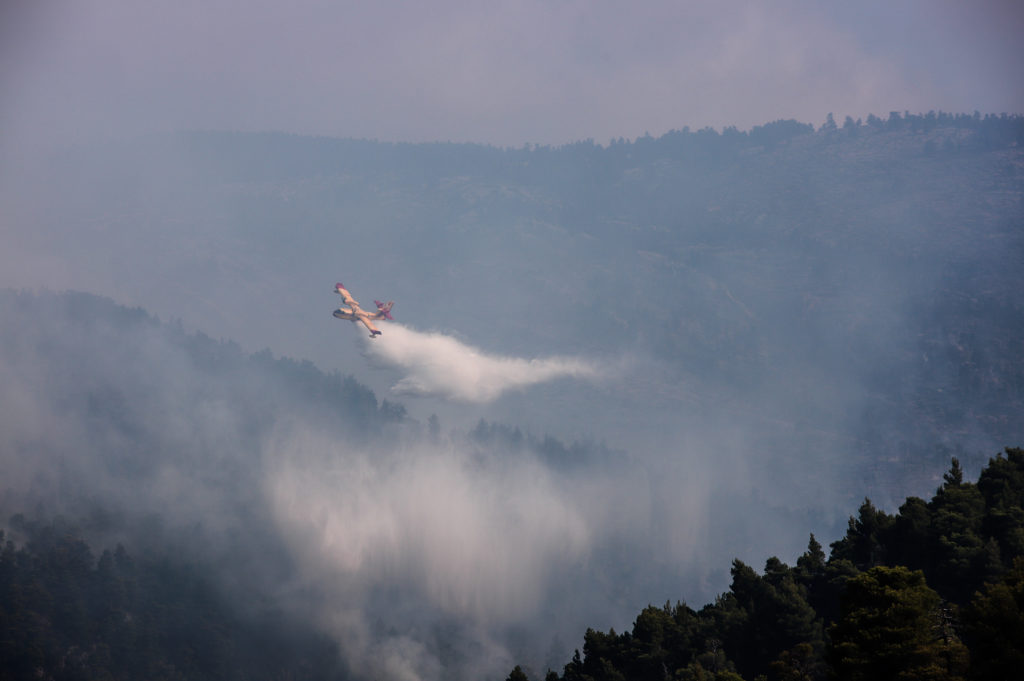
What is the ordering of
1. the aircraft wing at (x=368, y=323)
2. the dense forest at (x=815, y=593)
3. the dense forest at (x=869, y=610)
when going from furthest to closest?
the aircraft wing at (x=368, y=323), the dense forest at (x=815, y=593), the dense forest at (x=869, y=610)

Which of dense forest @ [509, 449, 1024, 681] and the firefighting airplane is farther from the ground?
the firefighting airplane

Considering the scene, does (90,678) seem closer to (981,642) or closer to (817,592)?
(817,592)

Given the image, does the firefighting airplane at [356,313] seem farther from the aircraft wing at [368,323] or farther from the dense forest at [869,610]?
the dense forest at [869,610]

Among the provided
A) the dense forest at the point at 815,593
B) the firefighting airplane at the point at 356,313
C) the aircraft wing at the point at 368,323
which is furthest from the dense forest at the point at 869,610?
the aircraft wing at the point at 368,323

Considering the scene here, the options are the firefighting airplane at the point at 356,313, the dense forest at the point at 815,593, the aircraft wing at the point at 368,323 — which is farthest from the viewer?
the aircraft wing at the point at 368,323

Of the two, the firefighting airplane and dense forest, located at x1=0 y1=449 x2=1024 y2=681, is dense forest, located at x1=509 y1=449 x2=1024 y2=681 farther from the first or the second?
the firefighting airplane

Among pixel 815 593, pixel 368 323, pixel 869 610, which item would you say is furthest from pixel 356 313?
pixel 869 610

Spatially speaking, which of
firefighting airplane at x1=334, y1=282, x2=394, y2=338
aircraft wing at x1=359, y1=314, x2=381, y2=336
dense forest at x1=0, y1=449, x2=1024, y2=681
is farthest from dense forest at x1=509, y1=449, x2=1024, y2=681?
aircraft wing at x1=359, y1=314, x2=381, y2=336

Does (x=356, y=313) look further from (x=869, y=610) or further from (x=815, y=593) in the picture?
(x=869, y=610)

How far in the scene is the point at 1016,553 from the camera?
75562 mm

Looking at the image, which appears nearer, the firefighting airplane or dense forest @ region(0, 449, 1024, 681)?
dense forest @ region(0, 449, 1024, 681)

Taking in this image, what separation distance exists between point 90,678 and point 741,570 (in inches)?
5791

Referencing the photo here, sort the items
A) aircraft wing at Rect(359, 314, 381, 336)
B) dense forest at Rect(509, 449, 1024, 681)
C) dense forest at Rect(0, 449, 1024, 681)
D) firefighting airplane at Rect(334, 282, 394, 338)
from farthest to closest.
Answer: aircraft wing at Rect(359, 314, 381, 336)
firefighting airplane at Rect(334, 282, 394, 338)
dense forest at Rect(509, 449, 1024, 681)
dense forest at Rect(0, 449, 1024, 681)

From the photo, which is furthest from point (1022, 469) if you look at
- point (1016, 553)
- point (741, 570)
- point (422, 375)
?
point (422, 375)
